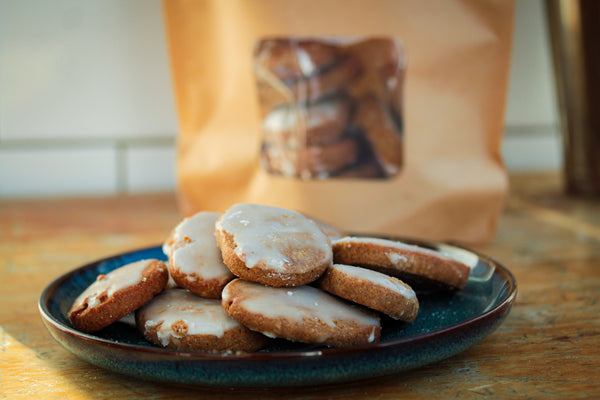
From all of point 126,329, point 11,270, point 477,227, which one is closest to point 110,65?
point 11,270

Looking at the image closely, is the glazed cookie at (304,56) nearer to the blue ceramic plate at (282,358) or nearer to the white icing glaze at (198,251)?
the white icing glaze at (198,251)

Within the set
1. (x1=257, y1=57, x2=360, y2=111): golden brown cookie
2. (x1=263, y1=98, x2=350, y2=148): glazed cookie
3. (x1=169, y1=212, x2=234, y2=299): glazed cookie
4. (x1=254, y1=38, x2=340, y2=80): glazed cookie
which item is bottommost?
(x1=169, y1=212, x2=234, y2=299): glazed cookie

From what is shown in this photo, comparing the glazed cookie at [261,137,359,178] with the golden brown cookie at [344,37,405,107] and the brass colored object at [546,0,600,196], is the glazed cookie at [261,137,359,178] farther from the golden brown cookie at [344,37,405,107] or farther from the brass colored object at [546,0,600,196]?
the brass colored object at [546,0,600,196]

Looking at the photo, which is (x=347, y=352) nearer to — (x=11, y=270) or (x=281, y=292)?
(x=281, y=292)

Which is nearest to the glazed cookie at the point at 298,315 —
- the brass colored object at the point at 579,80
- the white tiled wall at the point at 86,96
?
the brass colored object at the point at 579,80

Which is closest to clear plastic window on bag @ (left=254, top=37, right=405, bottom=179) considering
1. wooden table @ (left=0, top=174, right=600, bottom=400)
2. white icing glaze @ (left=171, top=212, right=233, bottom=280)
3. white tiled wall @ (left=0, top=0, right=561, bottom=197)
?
wooden table @ (left=0, top=174, right=600, bottom=400)
